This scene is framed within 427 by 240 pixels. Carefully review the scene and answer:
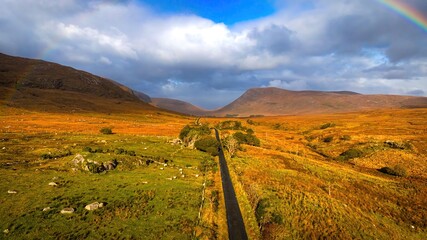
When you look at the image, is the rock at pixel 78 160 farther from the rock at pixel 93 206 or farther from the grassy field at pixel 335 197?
the grassy field at pixel 335 197

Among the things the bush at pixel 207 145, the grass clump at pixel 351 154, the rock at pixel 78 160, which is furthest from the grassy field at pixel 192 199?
the grass clump at pixel 351 154

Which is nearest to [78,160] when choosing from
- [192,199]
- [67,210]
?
[67,210]

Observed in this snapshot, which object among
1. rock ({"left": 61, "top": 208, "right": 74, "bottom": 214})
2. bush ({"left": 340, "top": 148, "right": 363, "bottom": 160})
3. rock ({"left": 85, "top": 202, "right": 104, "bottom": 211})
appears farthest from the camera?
bush ({"left": 340, "top": 148, "right": 363, "bottom": 160})

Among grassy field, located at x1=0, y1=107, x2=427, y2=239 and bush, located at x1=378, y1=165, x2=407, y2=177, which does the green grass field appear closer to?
grassy field, located at x1=0, y1=107, x2=427, y2=239

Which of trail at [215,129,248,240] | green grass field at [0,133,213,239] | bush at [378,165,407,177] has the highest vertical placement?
green grass field at [0,133,213,239]

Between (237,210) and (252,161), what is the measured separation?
26.8 m

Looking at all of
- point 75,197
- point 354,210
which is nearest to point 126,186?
point 75,197

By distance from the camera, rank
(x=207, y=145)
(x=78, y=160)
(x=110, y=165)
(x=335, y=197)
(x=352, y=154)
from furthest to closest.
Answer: (x=352, y=154), (x=207, y=145), (x=110, y=165), (x=78, y=160), (x=335, y=197)

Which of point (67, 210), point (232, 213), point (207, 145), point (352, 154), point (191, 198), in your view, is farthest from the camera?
point (352, 154)

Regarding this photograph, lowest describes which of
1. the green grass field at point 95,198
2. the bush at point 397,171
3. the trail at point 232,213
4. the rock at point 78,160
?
the bush at point 397,171

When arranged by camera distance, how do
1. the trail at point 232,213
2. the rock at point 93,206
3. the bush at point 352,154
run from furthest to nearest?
the bush at point 352,154, the rock at point 93,206, the trail at point 232,213

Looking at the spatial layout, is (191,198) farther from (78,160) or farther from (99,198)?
(78,160)

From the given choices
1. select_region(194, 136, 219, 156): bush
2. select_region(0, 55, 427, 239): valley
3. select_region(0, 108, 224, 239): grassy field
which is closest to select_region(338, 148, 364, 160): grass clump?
select_region(0, 55, 427, 239): valley

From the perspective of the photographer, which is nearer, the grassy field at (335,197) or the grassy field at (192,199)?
the grassy field at (192,199)
